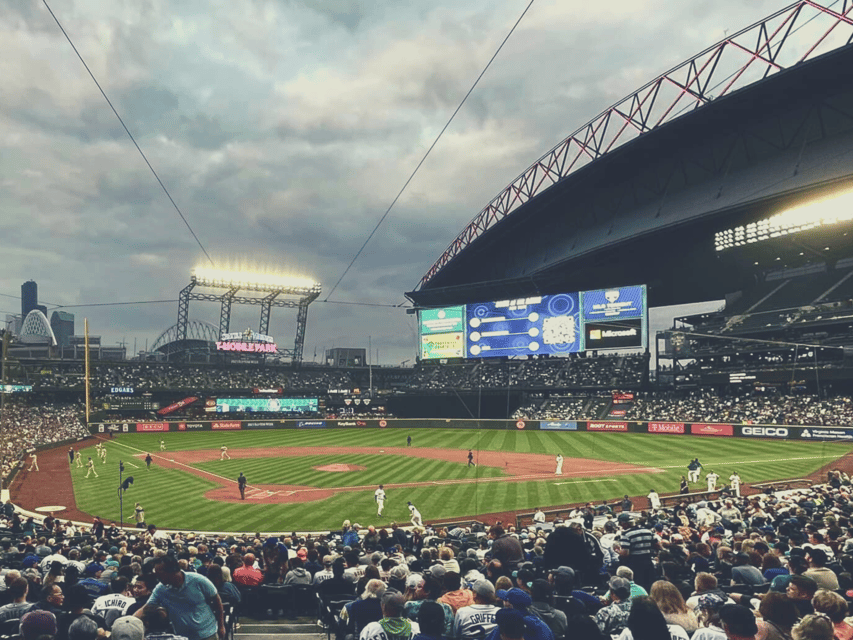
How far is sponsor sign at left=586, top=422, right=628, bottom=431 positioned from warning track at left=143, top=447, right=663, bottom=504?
62.1ft

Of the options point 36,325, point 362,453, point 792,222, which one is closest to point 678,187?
point 792,222

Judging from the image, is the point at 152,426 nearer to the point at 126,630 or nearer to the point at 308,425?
the point at 308,425

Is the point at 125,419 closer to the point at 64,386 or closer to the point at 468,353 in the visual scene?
the point at 64,386

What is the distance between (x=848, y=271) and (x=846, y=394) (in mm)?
17273

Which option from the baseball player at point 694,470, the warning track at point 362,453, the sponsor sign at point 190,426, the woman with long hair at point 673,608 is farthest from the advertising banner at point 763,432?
the sponsor sign at point 190,426

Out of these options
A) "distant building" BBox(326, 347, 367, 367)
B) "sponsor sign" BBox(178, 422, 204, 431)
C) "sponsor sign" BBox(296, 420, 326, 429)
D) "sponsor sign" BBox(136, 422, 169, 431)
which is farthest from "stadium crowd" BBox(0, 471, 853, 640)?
"distant building" BBox(326, 347, 367, 367)

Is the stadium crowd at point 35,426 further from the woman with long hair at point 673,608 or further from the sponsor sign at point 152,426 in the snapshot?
the woman with long hair at point 673,608

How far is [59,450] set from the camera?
180 feet

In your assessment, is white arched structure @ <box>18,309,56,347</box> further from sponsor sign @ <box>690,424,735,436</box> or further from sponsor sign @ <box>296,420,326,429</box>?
sponsor sign @ <box>690,424,735,436</box>

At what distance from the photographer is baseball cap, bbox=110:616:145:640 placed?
15.8ft

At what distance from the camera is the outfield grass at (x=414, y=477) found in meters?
27.1

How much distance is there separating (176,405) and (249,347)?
78.1 feet

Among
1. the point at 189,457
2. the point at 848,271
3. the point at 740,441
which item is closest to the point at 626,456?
the point at 740,441

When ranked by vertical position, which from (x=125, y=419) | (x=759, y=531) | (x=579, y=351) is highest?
(x=579, y=351)
